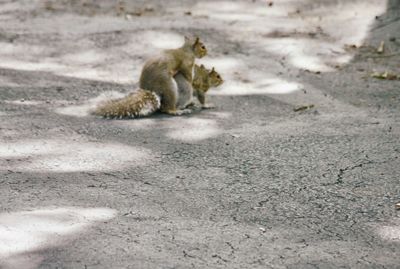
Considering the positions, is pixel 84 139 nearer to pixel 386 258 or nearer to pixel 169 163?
pixel 169 163

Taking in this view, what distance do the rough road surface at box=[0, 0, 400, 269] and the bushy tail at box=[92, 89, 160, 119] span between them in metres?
0.11

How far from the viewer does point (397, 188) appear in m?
4.61

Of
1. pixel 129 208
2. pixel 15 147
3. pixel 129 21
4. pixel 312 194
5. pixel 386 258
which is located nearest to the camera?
pixel 386 258

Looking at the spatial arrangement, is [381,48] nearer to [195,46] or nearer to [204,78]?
[204,78]

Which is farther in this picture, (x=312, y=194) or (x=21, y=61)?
(x=21, y=61)

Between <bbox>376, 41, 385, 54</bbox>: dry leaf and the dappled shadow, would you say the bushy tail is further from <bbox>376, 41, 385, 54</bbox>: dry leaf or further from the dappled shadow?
<bbox>376, 41, 385, 54</bbox>: dry leaf

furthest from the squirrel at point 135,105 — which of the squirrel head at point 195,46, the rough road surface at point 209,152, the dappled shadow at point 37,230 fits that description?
the dappled shadow at point 37,230

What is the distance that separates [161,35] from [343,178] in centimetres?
498

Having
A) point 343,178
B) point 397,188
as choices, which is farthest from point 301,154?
point 397,188

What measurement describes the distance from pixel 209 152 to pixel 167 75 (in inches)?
46.5

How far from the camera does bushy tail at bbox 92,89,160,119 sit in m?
6.14

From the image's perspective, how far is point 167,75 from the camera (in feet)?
20.7

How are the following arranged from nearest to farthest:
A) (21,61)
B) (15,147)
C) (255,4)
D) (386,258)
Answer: (386,258) → (15,147) → (21,61) → (255,4)

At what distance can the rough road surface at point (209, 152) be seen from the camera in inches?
147
